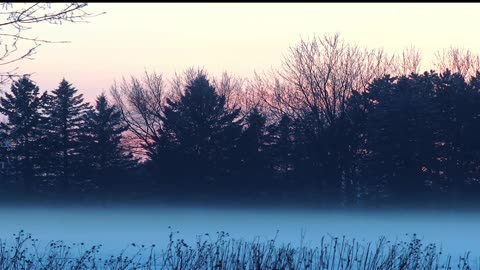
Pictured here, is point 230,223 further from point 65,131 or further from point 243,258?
point 243,258

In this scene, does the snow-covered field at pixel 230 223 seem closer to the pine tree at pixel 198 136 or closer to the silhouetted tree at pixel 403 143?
the silhouetted tree at pixel 403 143

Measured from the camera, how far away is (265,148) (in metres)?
50.2

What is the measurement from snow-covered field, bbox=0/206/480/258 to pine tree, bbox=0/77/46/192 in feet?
9.14

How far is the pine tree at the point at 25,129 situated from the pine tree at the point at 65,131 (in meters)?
1.07

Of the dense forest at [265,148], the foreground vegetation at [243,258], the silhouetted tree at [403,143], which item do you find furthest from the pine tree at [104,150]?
the foreground vegetation at [243,258]

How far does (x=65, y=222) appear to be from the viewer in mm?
45156

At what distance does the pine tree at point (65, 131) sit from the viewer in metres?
53.0

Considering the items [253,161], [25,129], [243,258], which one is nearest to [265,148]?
[253,161]

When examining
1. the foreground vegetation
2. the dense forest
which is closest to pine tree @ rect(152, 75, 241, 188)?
the dense forest

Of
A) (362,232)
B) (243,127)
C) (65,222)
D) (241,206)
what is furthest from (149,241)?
(243,127)

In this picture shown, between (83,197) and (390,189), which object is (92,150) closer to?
(83,197)

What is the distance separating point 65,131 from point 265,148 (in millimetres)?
14043

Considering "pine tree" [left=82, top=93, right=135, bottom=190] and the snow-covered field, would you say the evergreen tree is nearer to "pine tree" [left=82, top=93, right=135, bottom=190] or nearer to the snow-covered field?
the snow-covered field

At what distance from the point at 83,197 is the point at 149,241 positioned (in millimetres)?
23623
